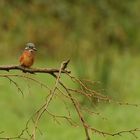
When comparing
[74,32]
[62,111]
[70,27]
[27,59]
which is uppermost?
[70,27]

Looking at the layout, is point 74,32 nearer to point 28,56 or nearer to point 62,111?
point 62,111

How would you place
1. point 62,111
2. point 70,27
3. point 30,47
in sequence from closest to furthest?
point 30,47 → point 62,111 → point 70,27

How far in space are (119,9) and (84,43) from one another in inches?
67.2

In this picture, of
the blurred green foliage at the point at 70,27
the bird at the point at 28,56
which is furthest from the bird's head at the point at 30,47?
the blurred green foliage at the point at 70,27

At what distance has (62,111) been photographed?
448 inches

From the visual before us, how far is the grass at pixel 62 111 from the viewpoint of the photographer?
9328mm

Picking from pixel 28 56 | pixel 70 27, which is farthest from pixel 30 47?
pixel 70 27

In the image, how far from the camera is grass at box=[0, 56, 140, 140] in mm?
9328

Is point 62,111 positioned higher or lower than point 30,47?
higher

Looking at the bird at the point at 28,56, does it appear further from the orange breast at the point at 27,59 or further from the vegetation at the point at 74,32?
the vegetation at the point at 74,32

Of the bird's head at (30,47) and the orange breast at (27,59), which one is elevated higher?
the bird's head at (30,47)

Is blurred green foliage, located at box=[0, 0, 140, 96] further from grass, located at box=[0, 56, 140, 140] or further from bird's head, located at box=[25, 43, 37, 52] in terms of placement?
bird's head, located at box=[25, 43, 37, 52]

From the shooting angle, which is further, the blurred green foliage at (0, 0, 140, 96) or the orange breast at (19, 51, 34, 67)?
the blurred green foliage at (0, 0, 140, 96)

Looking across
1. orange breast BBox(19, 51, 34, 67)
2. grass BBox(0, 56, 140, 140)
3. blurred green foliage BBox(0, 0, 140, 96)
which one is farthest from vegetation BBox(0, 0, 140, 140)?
orange breast BBox(19, 51, 34, 67)
